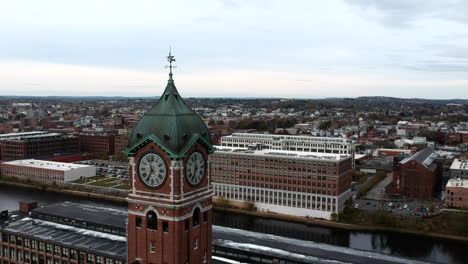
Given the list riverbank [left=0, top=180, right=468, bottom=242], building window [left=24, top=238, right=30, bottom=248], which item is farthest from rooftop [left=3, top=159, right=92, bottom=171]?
building window [left=24, top=238, right=30, bottom=248]

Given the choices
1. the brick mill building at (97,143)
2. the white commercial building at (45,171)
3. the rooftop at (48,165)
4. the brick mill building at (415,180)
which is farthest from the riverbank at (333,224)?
the brick mill building at (97,143)

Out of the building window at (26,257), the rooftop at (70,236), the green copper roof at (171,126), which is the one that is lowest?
the building window at (26,257)

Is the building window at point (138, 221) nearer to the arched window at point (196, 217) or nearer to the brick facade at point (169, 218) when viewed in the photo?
the brick facade at point (169, 218)

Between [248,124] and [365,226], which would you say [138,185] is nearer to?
[365,226]

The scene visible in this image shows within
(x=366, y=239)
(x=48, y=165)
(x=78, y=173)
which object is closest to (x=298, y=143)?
(x=366, y=239)

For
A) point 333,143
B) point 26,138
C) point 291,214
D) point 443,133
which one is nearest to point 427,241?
point 291,214

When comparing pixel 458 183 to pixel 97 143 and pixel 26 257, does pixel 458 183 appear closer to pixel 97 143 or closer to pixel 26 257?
pixel 26 257
